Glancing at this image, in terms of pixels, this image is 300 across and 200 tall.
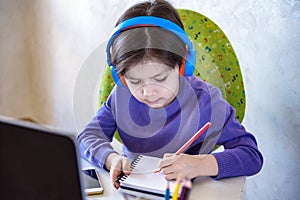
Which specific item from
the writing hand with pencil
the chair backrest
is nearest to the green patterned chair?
the chair backrest

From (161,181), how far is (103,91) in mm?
386

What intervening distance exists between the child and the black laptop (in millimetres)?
378

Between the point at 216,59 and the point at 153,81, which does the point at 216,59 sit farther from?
the point at 153,81

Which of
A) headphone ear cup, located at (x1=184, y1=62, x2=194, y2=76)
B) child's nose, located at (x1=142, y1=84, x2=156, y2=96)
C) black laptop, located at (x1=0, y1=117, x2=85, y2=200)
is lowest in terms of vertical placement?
child's nose, located at (x1=142, y1=84, x2=156, y2=96)

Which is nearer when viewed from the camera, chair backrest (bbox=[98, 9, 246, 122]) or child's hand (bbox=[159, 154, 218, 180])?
child's hand (bbox=[159, 154, 218, 180])

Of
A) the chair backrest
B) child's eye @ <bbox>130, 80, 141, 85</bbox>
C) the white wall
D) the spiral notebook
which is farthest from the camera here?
the white wall

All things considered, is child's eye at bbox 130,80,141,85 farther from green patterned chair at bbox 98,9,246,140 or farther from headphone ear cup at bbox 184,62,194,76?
green patterned chair at bbox 98,9,246,140

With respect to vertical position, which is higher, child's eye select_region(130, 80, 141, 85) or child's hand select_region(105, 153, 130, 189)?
child's eye select_region(130, 80, 141, 85)

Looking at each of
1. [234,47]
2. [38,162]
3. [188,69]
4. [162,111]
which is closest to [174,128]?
[162,111]

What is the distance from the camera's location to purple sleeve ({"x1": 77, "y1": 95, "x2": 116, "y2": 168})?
1.03 m

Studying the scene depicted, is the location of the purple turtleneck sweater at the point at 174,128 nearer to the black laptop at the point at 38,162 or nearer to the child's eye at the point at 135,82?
the child's eye at the point at 135,82

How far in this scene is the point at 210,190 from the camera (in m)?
0.92

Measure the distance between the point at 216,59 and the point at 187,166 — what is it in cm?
34

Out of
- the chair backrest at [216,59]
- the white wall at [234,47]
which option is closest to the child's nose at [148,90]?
the white wall at [234,47]
